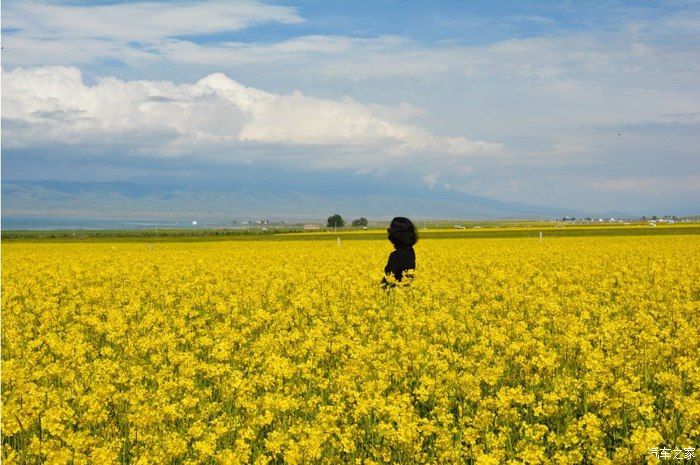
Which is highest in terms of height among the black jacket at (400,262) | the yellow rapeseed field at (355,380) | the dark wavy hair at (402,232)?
the dark wavy hair at (402,232)

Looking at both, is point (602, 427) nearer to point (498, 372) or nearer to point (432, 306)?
point (498, 372)

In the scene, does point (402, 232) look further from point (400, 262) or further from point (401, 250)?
point (400, 262)

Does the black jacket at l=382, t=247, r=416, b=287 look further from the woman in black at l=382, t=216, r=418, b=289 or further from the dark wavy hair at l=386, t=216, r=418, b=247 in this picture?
the dark wavy hair at l=386, t=216, r=418, b=247

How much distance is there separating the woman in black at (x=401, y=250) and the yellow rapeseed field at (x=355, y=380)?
1.36 ft

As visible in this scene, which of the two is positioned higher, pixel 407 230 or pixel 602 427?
pixel 407 230

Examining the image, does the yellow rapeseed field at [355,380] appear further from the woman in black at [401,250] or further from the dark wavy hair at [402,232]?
the dark wavy hair at [402,232]

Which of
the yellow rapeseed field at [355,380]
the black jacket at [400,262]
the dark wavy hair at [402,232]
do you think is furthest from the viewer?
the black jacket at [400,262]

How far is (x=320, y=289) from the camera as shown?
15641 mm

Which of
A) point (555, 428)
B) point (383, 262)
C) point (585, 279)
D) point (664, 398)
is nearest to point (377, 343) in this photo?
point (555, 428)

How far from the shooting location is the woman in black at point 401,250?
13445 millimetres

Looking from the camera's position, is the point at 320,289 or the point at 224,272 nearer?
the point at 320,289

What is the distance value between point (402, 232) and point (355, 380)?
5.69m

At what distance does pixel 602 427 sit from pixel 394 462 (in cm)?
238

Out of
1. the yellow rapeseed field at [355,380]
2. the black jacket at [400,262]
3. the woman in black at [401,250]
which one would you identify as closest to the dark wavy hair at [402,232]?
the woman in black at [401,250]
